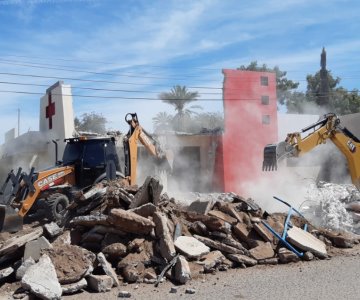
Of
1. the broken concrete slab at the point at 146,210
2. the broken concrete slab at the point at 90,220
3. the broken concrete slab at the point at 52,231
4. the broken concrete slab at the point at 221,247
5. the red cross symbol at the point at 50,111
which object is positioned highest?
the red cross symbol at the point at 50,111

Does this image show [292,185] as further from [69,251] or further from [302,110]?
[302,110]

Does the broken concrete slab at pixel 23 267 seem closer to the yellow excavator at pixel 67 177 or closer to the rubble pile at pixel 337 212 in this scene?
the yellow excavator at pixel 67 177

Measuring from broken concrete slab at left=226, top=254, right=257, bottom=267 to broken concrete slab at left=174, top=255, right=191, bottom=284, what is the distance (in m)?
1.21

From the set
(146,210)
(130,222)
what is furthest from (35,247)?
(146,210)

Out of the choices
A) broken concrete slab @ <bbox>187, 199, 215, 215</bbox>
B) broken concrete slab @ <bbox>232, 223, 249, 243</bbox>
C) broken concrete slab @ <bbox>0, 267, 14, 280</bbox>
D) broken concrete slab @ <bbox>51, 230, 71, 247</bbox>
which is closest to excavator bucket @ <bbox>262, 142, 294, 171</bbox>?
broken concrete slab @ <bbox>187, 199, 215, 215</bbox>

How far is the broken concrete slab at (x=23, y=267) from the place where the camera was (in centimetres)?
777

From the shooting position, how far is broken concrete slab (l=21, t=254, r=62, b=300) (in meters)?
6.92

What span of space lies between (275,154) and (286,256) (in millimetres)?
4946

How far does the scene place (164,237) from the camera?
875cm

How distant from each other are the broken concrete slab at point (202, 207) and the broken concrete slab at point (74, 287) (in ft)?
11.5

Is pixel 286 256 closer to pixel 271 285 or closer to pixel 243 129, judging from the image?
pixel 271 285

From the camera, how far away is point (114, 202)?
966 centimetres

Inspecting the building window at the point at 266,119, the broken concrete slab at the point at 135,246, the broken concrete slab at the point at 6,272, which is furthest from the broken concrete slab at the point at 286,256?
the building window at the point at 266,119

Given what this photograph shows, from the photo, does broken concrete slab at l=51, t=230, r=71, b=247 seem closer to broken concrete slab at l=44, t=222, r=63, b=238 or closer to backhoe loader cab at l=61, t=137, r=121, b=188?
broken concrete slab at l=44, t=222, r=63, b=238
